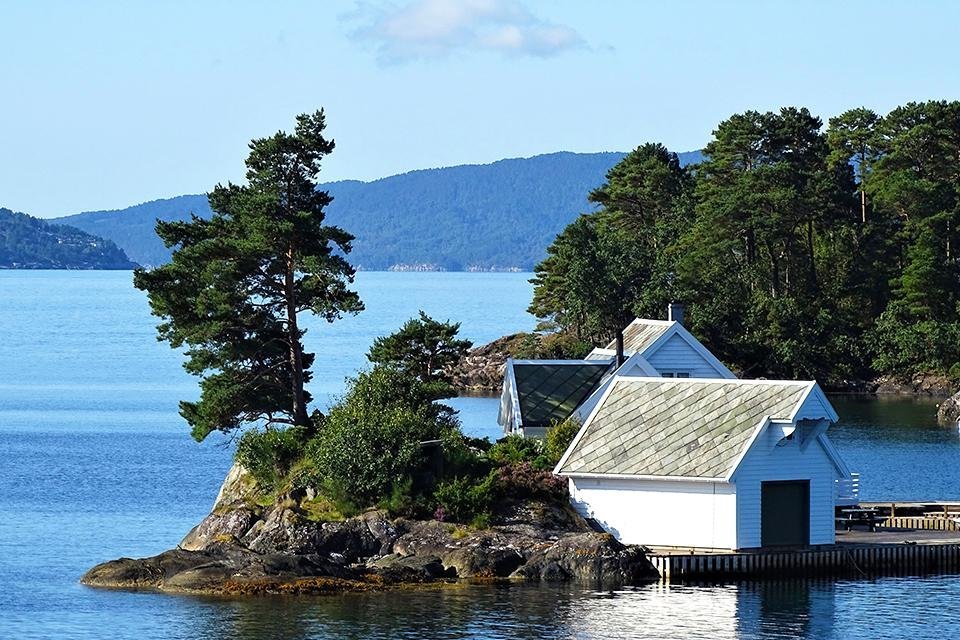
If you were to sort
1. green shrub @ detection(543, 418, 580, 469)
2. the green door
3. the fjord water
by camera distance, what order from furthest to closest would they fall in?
green shrub @ detection(543, 418, 580, 469), the green door, the fjord water

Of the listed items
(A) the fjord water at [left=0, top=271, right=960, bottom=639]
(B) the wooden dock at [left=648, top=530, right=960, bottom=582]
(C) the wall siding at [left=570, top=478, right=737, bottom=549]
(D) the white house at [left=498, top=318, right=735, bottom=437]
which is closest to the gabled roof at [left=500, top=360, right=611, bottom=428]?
(D) the white house at [left=498, top=318, right=735, bottom=437]

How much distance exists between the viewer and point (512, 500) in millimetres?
58938

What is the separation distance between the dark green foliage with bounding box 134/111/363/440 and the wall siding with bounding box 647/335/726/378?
11895 mm

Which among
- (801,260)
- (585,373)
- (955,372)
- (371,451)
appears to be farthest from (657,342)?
(801,260)

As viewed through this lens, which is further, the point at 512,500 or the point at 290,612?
the point at 512,500

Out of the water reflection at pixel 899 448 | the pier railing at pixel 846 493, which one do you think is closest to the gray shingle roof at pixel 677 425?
the pier railing at pixel 846 493

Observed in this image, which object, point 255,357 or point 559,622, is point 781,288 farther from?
point 559,622

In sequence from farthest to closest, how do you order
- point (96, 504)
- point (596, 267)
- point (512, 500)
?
point (596, 267) < point (96, 504) < point (512, 500)

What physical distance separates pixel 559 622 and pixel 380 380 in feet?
47.0

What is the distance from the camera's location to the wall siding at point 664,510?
55.8 m

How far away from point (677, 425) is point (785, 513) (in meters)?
4.11

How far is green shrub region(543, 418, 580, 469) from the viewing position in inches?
2456

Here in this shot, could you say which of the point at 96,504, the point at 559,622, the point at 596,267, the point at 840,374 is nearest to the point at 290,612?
the point at 559,622

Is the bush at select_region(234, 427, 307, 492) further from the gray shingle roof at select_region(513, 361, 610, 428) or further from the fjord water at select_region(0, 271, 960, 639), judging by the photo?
the gray shingle roof at select_region(513, 361, 610, 428)
